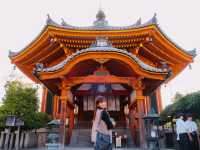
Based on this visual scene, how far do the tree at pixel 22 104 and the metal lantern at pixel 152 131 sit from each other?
6.41 metres

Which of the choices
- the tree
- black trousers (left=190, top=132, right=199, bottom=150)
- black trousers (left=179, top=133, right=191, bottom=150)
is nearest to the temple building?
the tree

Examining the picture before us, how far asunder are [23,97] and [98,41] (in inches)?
209

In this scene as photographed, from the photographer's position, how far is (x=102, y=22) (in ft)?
54.7

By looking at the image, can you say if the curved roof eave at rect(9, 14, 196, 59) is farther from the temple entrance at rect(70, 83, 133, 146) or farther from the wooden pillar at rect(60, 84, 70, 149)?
the wooden pillar at rect(60, 84, 70, 149)

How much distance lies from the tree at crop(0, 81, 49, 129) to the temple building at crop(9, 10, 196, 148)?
113cm

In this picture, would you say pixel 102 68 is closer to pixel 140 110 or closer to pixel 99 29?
pixel 140 110

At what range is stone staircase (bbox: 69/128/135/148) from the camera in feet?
32.1

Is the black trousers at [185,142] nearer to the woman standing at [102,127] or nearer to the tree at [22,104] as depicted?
the woman standing at [102,127]

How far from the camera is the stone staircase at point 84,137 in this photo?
9781 millimetres

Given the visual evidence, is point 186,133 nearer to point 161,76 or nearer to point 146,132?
point 146,132

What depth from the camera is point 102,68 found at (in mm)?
9219

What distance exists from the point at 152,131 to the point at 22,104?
6969mm

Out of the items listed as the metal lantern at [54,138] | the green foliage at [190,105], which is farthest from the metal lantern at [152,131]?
the metal lantern at [54,138]

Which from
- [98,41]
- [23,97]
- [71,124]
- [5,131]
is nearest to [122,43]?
[98,41]
